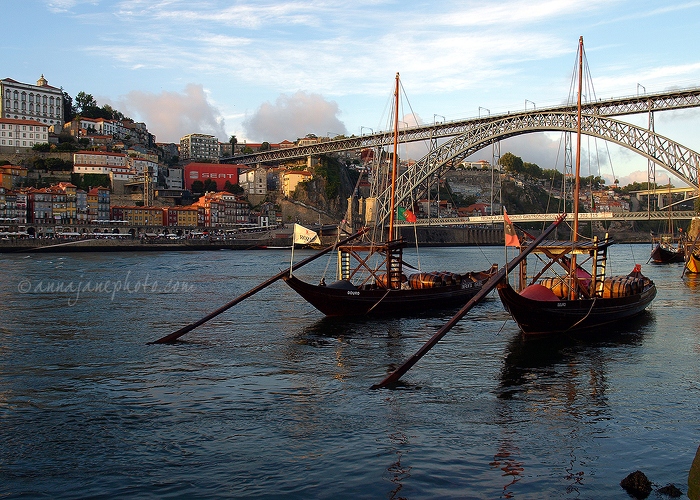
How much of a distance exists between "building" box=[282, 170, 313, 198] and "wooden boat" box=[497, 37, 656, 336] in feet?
301

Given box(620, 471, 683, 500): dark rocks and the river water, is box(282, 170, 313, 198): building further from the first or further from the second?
box(620, 471, 683, 500): dark rocks

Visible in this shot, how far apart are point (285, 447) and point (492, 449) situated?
10.1 ft

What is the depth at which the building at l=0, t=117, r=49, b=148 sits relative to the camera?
367 feet

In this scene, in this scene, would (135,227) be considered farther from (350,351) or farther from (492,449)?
(492,449)

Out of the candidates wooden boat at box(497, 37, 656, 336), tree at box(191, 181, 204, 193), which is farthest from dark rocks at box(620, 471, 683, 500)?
tree at box(191, 181, 204, 193)

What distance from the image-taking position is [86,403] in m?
12.3

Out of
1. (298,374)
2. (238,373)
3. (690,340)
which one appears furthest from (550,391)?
(690,340)

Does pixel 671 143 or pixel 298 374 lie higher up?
pixel 671 143

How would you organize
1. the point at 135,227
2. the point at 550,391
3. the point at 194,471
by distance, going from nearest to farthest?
1. the point at 194,471
2. the point at 550,391
3. the point at 135,227

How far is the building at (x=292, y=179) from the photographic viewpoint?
113 meters

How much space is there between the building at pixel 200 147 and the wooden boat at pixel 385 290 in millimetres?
123133

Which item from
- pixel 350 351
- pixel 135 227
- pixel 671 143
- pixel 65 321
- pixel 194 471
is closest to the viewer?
pixel 194 471

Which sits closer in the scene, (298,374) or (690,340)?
(298,374)

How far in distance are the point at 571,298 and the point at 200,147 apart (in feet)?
443
